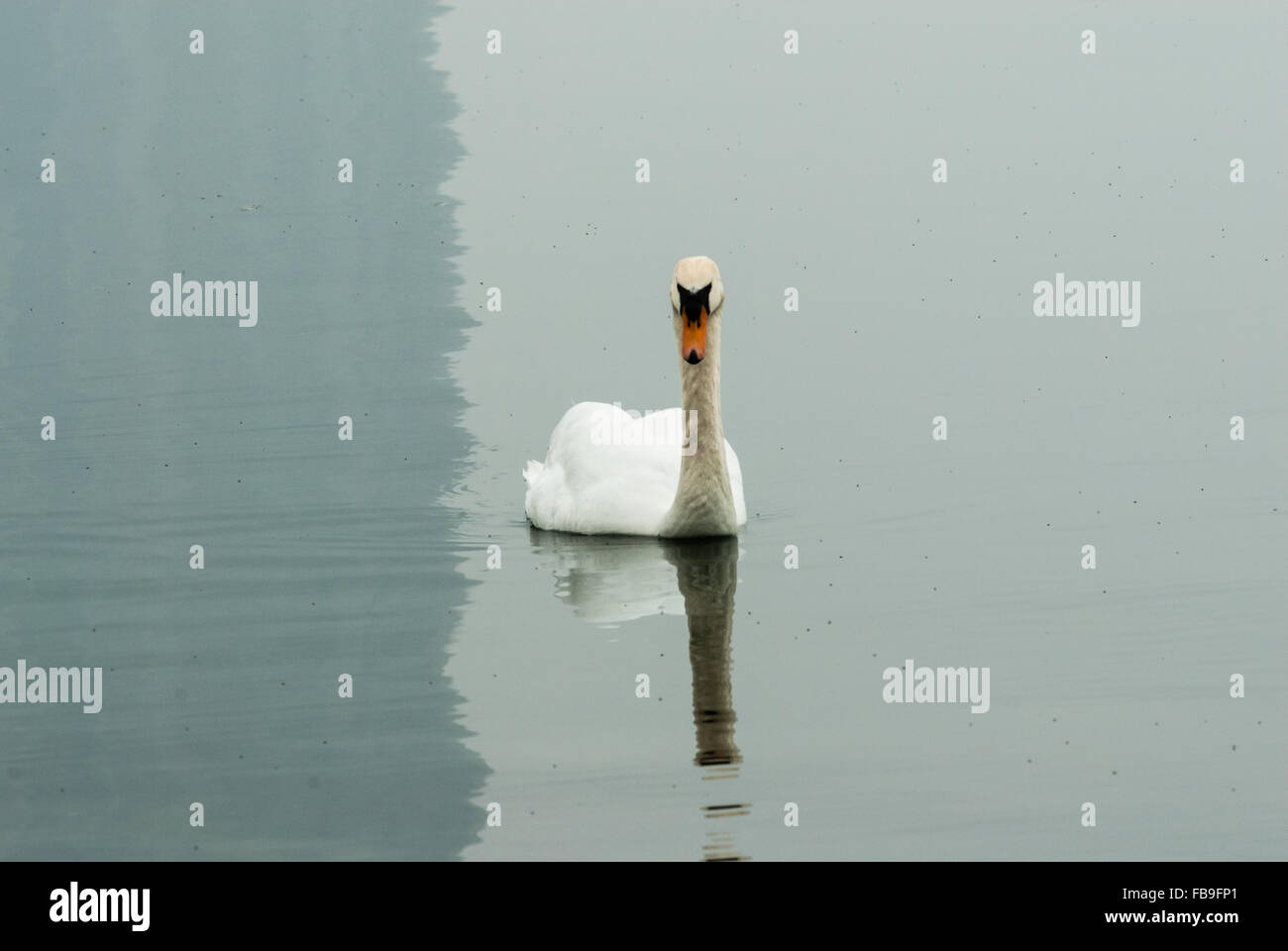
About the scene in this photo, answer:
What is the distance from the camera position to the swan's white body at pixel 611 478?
42.1 ft

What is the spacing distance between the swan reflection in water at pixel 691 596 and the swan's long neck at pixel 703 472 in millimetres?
107

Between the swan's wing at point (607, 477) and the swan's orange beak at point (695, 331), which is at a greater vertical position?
the swan's orange beak at point (695, 331)

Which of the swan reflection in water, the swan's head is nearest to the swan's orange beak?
the swan's head

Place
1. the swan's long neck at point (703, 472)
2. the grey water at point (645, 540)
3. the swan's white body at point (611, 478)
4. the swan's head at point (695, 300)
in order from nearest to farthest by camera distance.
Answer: the grey water at point (645, 540) → the swan's head at point (695, 300) → the swan's long neck at point (703, 472) → the swan's white body at point (611, 478)

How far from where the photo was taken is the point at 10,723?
959 centimetres

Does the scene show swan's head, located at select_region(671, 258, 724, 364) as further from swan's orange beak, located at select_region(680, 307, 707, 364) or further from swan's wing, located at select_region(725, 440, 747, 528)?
swan's wing, located at select_region(725, 440, 747, 528)

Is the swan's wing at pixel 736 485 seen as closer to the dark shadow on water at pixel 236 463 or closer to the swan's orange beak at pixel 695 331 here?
the swan's orange beak at pixel 695 331

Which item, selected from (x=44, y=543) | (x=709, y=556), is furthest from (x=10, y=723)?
(x=709, y=556)

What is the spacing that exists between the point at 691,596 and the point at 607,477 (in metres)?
1.85

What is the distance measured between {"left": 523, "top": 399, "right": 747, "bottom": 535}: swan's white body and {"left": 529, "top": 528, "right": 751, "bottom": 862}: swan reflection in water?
10 centimetres

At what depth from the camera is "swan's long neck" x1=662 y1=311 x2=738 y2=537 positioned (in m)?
12.4

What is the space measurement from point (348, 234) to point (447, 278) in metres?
2.13

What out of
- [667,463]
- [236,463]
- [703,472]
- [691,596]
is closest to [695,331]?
[703,472]

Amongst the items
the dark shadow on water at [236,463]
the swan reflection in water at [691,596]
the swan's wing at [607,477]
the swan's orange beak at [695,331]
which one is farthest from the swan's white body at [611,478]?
the swan's orange beak at [695,331]
